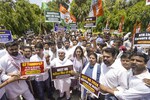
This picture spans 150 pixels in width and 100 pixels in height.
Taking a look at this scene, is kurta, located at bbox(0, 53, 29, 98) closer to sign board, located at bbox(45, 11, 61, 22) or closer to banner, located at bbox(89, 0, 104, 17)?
banner, located at bbox(89, 0, 104, 17)

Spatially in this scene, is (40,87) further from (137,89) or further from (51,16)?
(51,16)

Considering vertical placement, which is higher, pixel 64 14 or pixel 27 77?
pixel 64 14

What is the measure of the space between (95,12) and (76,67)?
330 cm

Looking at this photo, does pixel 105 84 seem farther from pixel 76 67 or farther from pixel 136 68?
pixel 76 67

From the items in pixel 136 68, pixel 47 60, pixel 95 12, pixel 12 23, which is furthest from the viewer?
pixel 12 23

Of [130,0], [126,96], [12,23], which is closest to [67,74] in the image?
[126,96]

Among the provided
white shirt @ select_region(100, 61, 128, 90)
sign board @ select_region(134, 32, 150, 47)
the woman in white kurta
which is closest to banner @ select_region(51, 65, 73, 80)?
the woman in white kurta

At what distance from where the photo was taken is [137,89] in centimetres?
326

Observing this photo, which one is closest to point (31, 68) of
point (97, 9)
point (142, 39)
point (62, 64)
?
point (62, 64)

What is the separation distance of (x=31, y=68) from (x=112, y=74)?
1.79m

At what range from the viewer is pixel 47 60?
6336 mm

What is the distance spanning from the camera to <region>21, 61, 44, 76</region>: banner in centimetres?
484

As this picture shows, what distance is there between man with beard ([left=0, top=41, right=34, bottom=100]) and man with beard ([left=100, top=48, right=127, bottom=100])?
1.66 m

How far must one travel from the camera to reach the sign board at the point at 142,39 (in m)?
6.25
